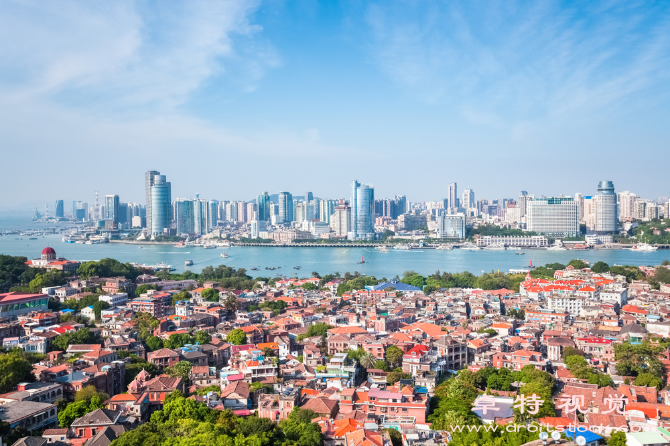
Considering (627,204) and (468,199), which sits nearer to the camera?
(627,204)

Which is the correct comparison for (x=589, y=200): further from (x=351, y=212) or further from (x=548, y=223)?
(x=351, y=212)

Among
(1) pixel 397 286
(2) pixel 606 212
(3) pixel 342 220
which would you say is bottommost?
(1) pixel 397 286

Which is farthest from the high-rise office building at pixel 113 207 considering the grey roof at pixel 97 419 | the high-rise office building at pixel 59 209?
the grey roof at pixel 97 419

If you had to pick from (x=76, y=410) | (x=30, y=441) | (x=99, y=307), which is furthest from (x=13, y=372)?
(x=99, y=307)

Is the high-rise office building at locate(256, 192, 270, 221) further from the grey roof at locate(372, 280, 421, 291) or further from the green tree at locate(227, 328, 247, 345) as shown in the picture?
the green tree at locate(227, 328, 247, 345)

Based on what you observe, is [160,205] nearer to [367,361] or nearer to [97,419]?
[367,361]

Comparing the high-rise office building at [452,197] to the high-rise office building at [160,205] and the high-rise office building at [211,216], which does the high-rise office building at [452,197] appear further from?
the high-rise office building at [160,205]

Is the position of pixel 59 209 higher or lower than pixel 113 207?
higher
